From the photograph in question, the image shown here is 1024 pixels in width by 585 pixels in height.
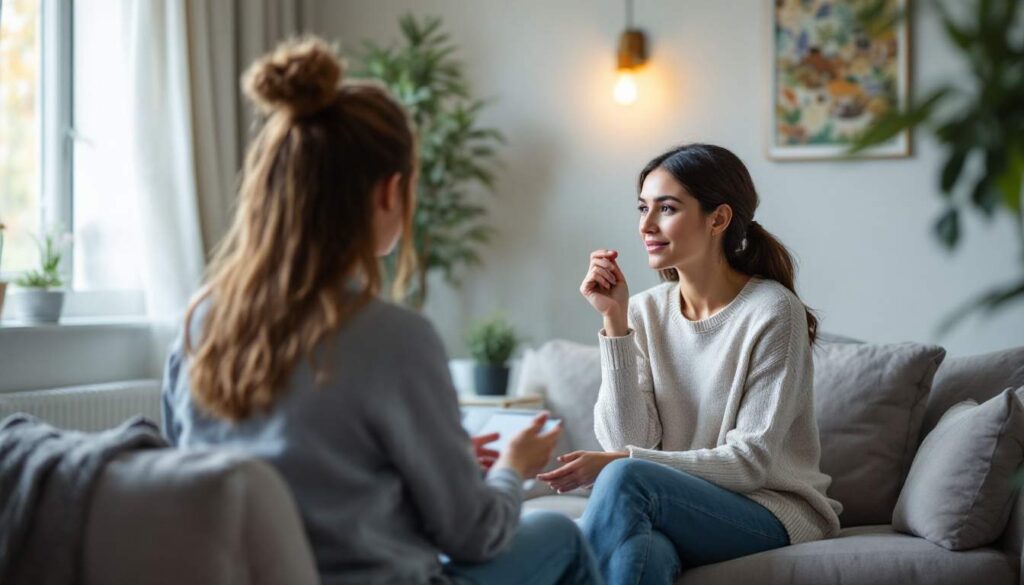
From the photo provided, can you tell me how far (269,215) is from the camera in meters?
1.43

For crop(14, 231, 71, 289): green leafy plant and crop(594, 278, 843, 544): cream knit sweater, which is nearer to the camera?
crop(594, 278, 843, 544): cream knit sweater

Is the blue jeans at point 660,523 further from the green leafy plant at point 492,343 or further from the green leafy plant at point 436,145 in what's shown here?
the green leafy plant at point 436,145

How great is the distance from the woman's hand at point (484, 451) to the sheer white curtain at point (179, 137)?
237cm

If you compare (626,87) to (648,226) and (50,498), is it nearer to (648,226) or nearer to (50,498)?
(648,226)

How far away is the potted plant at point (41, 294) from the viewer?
11.3 ft

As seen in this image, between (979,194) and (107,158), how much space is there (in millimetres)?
3544

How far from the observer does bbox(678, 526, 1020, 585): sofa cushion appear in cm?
218

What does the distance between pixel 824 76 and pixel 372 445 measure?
112 inches

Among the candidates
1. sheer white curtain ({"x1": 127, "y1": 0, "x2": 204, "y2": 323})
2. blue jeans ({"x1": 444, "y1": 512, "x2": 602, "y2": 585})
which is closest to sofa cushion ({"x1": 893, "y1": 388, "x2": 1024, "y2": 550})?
blue jeans ({"x1": 444, "y1": 512, "x2": 602, "y2": 585})

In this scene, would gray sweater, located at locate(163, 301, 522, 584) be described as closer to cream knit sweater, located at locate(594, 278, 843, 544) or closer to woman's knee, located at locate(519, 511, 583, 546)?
woman's knee, located at locate(519, 511, 583, 546)

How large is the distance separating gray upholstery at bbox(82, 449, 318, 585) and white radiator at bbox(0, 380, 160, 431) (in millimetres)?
2050

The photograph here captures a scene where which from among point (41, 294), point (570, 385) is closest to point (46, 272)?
point (41, 294)

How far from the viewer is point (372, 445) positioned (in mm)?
1384

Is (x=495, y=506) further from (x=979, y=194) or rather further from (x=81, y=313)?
(x=81, y=313)
